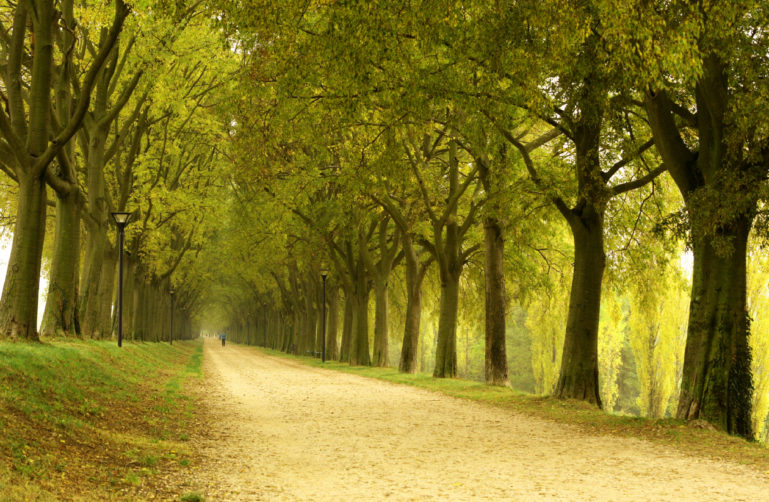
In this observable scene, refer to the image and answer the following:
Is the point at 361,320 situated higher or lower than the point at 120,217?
lower

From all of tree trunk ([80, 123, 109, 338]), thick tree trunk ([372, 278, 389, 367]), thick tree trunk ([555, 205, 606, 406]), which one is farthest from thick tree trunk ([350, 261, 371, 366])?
thick tree trunk ([555, 205, 606, 406])

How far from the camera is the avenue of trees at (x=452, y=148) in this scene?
10.9 m

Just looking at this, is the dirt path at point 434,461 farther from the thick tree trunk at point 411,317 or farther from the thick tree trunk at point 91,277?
the thick tree trunk at point 411,317

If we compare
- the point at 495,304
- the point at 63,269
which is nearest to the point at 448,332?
the point at 495,304

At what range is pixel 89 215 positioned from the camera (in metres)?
22.4

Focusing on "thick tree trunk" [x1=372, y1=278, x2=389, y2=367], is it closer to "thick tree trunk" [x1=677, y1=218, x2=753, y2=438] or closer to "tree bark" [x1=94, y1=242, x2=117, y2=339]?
"tree bark" [x1=94, y1=242, x2=117, y2=339]

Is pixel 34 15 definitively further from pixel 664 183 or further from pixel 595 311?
pixel 664 183

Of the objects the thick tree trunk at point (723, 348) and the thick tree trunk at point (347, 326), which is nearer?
the thick tree trunk at point (723, 348)

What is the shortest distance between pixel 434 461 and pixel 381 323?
23.1 m

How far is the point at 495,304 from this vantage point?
21.3 m

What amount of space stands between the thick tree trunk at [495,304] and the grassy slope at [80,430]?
32.2 ft

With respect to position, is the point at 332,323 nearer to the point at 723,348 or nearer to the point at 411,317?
the point at 411,317

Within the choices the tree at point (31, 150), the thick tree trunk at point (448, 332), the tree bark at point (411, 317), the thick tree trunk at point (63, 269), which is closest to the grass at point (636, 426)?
the thick tree trunk at point (448, 332)

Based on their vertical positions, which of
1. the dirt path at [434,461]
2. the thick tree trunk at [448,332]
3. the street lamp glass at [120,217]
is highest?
the street lamp glass at [120,217]
